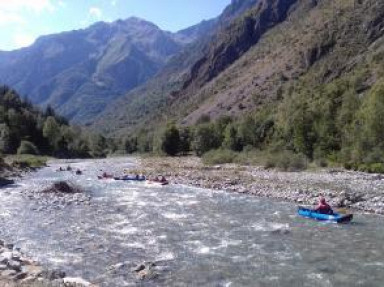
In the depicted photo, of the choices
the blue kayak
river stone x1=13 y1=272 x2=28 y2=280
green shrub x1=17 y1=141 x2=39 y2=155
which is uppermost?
green shrub x1=17 y1=141 x2=39 y2=155

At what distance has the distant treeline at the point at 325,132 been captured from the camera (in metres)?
62.5

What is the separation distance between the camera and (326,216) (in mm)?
32594

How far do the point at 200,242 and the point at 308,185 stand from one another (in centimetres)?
2259

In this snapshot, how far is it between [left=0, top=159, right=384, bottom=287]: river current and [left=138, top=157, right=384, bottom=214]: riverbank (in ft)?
9.79

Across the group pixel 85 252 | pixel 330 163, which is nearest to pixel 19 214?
pixel 85 252

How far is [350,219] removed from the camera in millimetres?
32188

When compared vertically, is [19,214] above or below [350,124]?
below

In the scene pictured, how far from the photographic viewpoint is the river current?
69.8ft

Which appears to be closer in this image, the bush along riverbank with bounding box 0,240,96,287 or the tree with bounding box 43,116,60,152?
the bush along riverbank with bounding box 0,240,96,287

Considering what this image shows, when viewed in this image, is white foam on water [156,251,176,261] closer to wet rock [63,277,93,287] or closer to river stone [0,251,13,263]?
wet rock [63,277,93,287]

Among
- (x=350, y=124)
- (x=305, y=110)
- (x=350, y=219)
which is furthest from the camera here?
(x=305, y=110)

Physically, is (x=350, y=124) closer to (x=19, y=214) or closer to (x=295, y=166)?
(x=295, y=166)

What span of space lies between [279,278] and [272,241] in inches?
253

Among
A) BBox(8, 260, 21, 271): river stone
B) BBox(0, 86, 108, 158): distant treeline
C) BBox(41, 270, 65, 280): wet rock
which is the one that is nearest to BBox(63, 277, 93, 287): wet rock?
BBox(41, 270, 65, 280): wet rock
